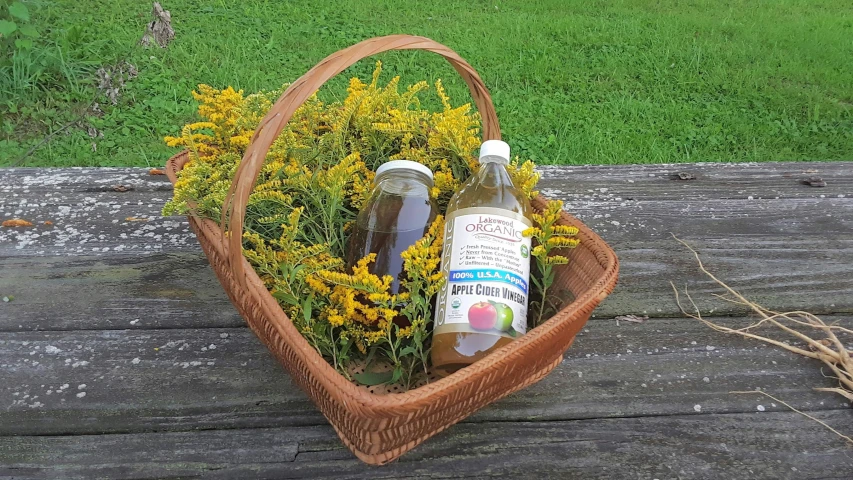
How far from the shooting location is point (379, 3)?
366 cm

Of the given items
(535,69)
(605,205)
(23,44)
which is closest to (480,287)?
(605,205)

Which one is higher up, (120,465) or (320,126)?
(320,126)

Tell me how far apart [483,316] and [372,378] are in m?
0.19

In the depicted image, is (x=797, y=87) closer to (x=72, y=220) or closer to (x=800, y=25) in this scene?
(x=800, y=25)

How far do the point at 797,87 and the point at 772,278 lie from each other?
249cm

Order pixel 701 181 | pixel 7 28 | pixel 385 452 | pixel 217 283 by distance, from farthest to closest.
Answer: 1. pixel 7 28
2. pixel 701 181
3. pixel 217 283
4. pixel 385 452

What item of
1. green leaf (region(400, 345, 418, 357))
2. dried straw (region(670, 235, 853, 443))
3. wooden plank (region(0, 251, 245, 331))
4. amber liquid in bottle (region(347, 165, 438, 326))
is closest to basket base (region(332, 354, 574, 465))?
green leaf (region(400, 345, 418, 357))

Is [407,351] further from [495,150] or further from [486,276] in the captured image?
[495,150]

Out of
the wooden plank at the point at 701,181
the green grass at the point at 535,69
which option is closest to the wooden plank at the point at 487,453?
the wooden plank at the point at 701,181

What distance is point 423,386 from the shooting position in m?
0.66

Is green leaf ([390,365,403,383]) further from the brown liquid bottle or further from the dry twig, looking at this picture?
the dry twig

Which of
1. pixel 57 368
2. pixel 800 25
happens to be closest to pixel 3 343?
pixel 57 368

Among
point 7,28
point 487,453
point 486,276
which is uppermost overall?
point 7,28

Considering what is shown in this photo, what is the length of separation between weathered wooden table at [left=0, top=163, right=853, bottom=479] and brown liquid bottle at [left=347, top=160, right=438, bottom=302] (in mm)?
241
